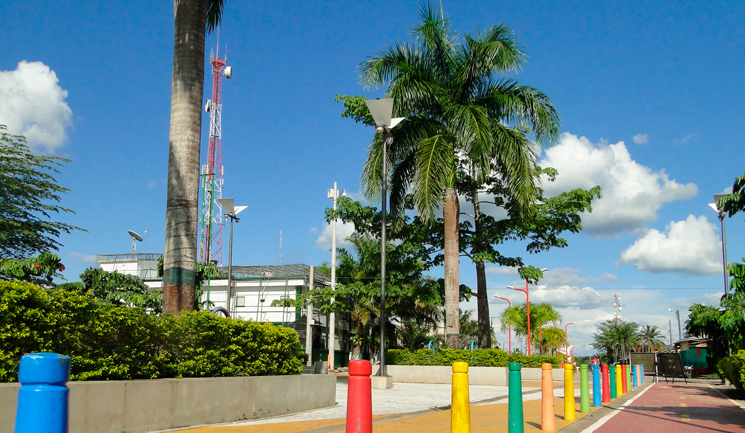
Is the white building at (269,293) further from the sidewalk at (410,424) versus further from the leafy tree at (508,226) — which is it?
the sidewalk at (410,424)

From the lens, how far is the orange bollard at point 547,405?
7.99 meters

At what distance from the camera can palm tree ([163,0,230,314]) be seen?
10.0 meters

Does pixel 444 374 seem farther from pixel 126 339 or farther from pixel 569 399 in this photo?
pixel 126 339

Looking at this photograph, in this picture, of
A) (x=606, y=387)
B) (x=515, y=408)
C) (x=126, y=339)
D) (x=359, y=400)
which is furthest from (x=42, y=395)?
(x=606, y=387)

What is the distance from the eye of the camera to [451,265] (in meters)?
21.8

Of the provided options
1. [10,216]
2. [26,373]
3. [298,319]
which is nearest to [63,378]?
[26,373]

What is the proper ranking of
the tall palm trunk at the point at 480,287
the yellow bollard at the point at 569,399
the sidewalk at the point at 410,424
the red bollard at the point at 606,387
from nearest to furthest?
1. the sidewalk at the point at 410,424
2. the yellow bollard at the point at 569,399
3. the red bollard at the point at 606,387
4. the tall palm trunk at the point at 480,287

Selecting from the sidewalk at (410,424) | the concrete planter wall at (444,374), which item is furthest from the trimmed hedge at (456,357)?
the sidewalk at (410,424)

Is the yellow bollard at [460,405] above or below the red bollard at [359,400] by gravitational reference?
below

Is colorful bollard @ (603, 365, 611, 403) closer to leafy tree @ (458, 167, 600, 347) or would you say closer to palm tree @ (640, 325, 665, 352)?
leafy tree @ (458, 167, 600, 347)

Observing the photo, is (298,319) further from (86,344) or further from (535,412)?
(86,344)

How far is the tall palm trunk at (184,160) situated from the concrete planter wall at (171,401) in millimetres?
1800

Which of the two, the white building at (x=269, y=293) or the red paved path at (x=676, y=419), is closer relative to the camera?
the red paved path at (x=676, y=419)

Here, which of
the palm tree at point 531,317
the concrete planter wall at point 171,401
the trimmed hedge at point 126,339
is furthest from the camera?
the palm tree at point 531,317
